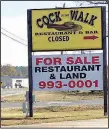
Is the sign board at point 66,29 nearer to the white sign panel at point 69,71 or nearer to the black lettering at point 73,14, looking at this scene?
the black lettering at point 73,14

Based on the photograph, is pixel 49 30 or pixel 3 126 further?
pixel 49 30

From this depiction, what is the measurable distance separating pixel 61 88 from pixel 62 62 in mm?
1284

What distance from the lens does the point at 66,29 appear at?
66.8 ft

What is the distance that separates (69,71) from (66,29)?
2072 millimetres

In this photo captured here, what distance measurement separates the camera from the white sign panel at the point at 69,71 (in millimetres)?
20344

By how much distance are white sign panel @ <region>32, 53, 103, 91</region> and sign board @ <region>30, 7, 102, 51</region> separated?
0.50 meters

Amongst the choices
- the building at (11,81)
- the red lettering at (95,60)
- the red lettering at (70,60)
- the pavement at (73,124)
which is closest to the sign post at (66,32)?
the red lettering at (95,60)

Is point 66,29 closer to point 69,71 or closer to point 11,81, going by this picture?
point 69,71

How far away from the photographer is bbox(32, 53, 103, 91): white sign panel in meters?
20.3

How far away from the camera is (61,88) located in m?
20.4

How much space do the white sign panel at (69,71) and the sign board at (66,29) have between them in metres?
0.50

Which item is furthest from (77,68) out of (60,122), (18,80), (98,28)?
(18,80)

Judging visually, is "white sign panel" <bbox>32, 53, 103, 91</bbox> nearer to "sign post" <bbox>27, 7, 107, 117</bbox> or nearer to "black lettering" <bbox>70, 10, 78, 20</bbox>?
"sign post" <bbox>27, 7, 107, 117</bbox>

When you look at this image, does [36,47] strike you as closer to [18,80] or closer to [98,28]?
[98,28]
